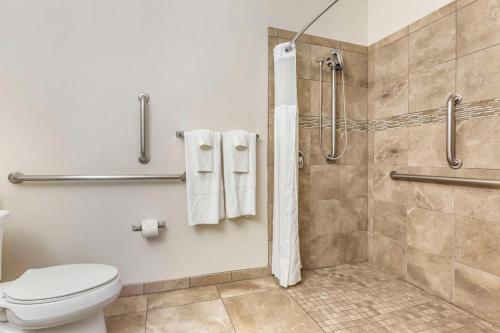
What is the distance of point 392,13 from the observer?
201 centimetres

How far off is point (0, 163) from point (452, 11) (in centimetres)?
276

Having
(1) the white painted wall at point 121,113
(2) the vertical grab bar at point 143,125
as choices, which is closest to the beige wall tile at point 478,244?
(1) the white painted wall at point 121,113

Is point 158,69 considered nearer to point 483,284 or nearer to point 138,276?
point 138,276

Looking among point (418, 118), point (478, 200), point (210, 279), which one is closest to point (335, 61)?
point (418, 118)

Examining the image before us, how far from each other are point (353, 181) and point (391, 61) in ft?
3.16

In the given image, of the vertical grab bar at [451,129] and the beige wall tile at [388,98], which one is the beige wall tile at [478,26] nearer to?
the vertical grab bar at [451,129]

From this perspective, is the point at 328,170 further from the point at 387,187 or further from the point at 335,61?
the point at 335,61

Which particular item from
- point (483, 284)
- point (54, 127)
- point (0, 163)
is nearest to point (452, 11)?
point (483, 284)

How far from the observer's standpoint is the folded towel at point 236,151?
177 cm

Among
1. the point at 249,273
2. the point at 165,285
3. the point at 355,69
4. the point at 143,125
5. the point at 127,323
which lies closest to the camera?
the point at 127,323

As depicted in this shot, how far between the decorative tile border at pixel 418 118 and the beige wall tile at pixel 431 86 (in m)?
0.05

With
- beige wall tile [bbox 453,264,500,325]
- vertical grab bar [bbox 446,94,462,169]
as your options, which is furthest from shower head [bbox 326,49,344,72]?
beige wall tile [bbox 453,264,500,325]

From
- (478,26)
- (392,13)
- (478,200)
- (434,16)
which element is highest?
(392,13)

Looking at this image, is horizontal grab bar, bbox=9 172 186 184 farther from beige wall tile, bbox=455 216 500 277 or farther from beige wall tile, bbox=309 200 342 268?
beige wall tile, bbox=455 216 500 277
